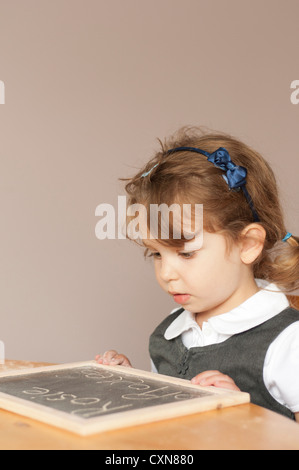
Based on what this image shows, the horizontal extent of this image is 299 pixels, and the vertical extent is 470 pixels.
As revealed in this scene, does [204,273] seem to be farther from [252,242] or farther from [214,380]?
[214,380]

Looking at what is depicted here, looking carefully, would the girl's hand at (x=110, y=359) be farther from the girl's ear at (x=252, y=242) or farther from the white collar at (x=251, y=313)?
the girl's ear at (x=252, y=242)

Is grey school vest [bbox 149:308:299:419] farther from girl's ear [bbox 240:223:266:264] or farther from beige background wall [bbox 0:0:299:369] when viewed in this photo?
beige background wall [bbox 0:0:299:369]

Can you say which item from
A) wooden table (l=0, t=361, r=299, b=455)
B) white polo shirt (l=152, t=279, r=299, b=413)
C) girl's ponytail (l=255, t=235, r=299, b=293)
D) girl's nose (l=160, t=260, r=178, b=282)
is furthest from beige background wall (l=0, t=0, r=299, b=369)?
wooden table (l=0, t=361, r=299, b=455)

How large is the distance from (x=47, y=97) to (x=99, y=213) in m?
0.54

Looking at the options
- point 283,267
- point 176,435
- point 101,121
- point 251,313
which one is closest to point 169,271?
point 251,313

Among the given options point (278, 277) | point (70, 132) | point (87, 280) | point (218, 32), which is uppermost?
point (218, 32)

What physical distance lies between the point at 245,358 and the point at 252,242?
240mm

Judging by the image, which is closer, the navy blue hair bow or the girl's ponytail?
the navy blue hair bow

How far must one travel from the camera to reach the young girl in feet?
3.84

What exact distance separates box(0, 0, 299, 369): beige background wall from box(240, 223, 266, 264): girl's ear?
1397 millimetres

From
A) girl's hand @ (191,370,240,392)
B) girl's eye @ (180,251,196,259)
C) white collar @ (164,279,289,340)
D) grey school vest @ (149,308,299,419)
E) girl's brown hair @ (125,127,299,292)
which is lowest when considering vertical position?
grey school vest @ (149,308,299,419)

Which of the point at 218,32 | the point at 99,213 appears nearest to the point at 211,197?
the point at 99,213
